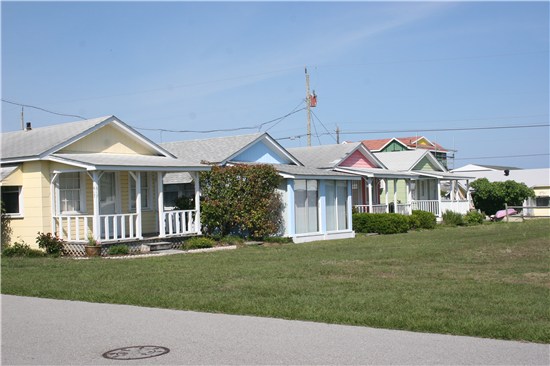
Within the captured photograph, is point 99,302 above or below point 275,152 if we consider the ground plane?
below

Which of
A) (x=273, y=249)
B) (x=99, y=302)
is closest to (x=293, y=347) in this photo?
(x=99, y=302)

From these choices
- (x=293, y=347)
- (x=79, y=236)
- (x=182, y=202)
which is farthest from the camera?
(x=182, y=202)

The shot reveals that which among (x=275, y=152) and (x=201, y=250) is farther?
(x=275, y=152)

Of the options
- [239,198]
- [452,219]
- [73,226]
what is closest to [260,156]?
[239,198]

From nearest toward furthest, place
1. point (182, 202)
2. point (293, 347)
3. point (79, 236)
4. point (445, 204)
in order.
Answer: point (293, 347) < point (79, 236) < point (182, 202) < point (445, 204)

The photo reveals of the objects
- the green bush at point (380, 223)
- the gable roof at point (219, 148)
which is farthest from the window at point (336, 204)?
the gable roof at point (219, 148)

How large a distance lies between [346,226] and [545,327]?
71.4 ft

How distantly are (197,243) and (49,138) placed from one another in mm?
6267

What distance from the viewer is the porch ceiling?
846 inches

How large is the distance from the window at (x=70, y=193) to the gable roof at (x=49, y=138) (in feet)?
Result: 4.37

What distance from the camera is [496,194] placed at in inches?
1967

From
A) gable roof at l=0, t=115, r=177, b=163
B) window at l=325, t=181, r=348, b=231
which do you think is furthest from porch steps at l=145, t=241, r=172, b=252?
window at l=325, t=181, r=348, b=231

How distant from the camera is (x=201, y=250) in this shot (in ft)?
75.7

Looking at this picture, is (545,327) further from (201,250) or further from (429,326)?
(201,250)
